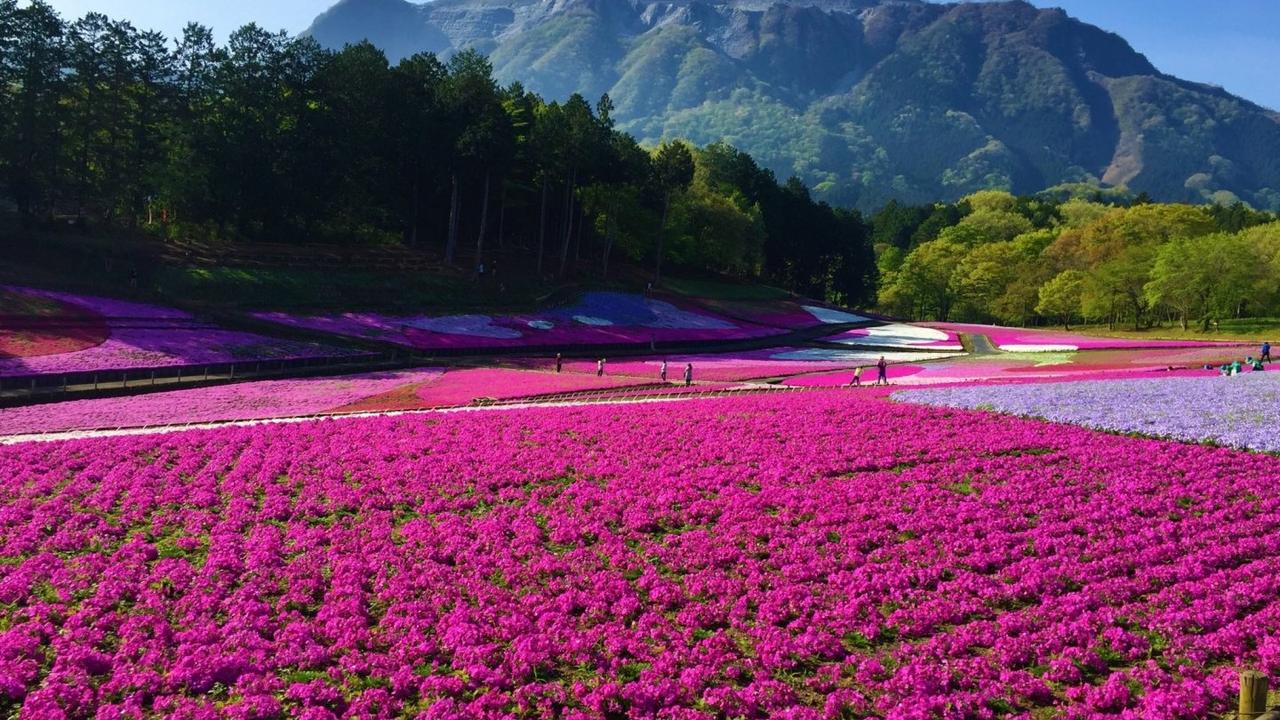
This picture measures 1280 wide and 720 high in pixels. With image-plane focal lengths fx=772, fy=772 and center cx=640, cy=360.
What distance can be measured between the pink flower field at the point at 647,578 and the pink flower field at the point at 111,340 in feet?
51.5

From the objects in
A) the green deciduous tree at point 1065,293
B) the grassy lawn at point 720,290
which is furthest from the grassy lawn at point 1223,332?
the grassy lawn at point 720,290

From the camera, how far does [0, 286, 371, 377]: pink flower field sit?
35.2m

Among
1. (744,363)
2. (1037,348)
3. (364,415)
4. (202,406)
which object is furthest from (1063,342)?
(202,406)

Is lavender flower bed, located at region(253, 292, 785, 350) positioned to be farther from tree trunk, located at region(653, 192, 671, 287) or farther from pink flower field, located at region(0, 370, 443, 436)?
pink flower field, located at region(0, 370, 443, 436)

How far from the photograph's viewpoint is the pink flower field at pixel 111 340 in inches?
1387

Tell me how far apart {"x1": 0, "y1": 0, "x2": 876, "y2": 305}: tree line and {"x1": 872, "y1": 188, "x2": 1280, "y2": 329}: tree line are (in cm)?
3835

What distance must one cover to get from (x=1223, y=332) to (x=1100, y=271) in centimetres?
1279

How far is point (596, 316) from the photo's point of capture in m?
64.8

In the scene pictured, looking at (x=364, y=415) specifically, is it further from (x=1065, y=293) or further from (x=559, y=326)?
(x=1065, y=293)

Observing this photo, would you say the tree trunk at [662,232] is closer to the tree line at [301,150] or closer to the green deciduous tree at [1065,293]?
the tree line at [301,150]

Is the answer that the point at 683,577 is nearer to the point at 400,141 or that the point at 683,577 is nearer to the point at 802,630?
the point at 802,630

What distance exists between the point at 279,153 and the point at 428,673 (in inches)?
2502

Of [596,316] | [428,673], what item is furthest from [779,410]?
[596,316]

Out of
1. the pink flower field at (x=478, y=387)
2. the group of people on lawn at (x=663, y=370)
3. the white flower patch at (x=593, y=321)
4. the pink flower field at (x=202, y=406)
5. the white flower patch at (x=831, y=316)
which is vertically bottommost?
the pink flower field at (x=202, y=406)
